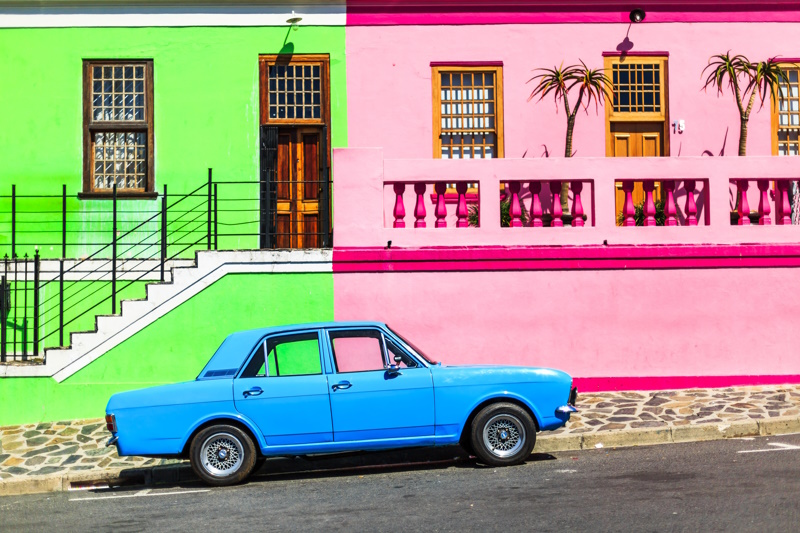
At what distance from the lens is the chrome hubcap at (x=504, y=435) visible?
10.7m

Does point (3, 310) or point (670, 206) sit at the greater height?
point (670, 206)

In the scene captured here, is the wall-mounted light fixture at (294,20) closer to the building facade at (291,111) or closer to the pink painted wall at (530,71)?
the building facade at (291,111)

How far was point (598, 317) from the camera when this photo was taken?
14.4 meters

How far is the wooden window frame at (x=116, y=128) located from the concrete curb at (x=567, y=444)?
6.79 metres

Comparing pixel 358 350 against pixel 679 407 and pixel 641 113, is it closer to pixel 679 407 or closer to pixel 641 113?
pixel 679 407

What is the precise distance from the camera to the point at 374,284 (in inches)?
569

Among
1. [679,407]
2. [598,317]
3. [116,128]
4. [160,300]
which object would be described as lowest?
[679,407]

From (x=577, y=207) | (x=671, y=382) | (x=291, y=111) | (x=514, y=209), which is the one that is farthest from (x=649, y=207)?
(x=291, y=111)

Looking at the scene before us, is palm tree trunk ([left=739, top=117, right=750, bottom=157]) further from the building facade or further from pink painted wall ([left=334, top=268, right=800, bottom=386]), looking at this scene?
→ pink painted wall ([left=334, top=268, right=800, bottom=386])

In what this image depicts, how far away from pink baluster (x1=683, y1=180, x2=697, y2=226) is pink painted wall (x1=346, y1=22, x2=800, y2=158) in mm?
2890

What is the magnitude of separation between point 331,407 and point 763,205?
278 inches

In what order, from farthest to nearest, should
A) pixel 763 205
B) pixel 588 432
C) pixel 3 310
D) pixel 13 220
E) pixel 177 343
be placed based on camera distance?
pixel 13 220 < pixel 763 205 < pixel 3 310 < pixel 177 343 < pixel 588 432

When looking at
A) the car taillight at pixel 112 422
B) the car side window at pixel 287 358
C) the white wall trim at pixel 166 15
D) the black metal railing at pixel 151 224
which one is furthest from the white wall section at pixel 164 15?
the car taillight at pixel 112 422

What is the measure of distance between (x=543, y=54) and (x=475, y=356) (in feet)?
17.9
